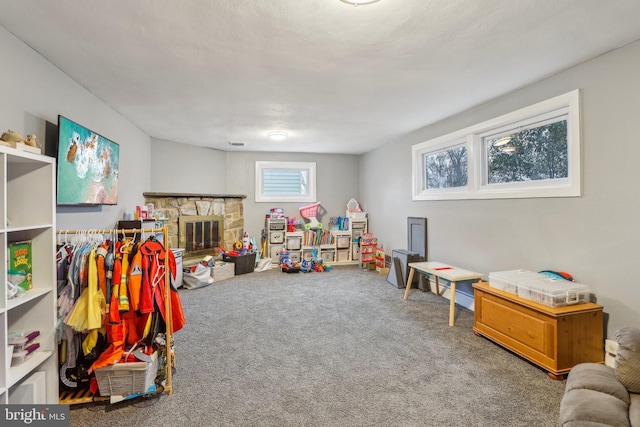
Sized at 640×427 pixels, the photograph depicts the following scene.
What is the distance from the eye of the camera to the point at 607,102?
7.08 feet

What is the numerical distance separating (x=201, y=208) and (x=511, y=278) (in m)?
4.72

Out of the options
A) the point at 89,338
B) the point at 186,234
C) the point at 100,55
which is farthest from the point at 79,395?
the point at 186,234

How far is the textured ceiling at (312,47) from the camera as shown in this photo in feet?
5.37

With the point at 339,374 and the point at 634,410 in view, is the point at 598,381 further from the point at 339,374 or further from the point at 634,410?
the point at 339,374

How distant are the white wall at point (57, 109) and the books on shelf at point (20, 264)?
30.3 inches

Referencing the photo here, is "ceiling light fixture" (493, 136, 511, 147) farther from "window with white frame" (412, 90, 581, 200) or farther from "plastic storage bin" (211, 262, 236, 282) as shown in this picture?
"plastic storage bin" (211, 262, 236, 282)

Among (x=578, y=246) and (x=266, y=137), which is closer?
(x=578, y=246)

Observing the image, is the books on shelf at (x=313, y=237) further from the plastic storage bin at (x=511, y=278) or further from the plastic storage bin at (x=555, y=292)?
the plastic storage bin at (x=555, y=292)

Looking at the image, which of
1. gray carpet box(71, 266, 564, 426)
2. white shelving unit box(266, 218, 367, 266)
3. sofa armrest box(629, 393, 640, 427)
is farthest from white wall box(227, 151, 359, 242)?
sofa armrest box(629, 393, 640, 427)

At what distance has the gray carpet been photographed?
5.57 ft

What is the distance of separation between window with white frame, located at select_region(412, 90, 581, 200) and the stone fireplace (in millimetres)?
3567

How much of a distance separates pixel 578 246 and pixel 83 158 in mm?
4115

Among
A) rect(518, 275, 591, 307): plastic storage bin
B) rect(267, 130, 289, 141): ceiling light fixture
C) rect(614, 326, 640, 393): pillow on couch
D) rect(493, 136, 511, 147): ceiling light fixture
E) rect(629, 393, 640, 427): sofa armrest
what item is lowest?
rect(629, 393, 640, 427): sofa armrest

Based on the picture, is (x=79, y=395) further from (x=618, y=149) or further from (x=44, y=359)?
(x=618, y=149)
